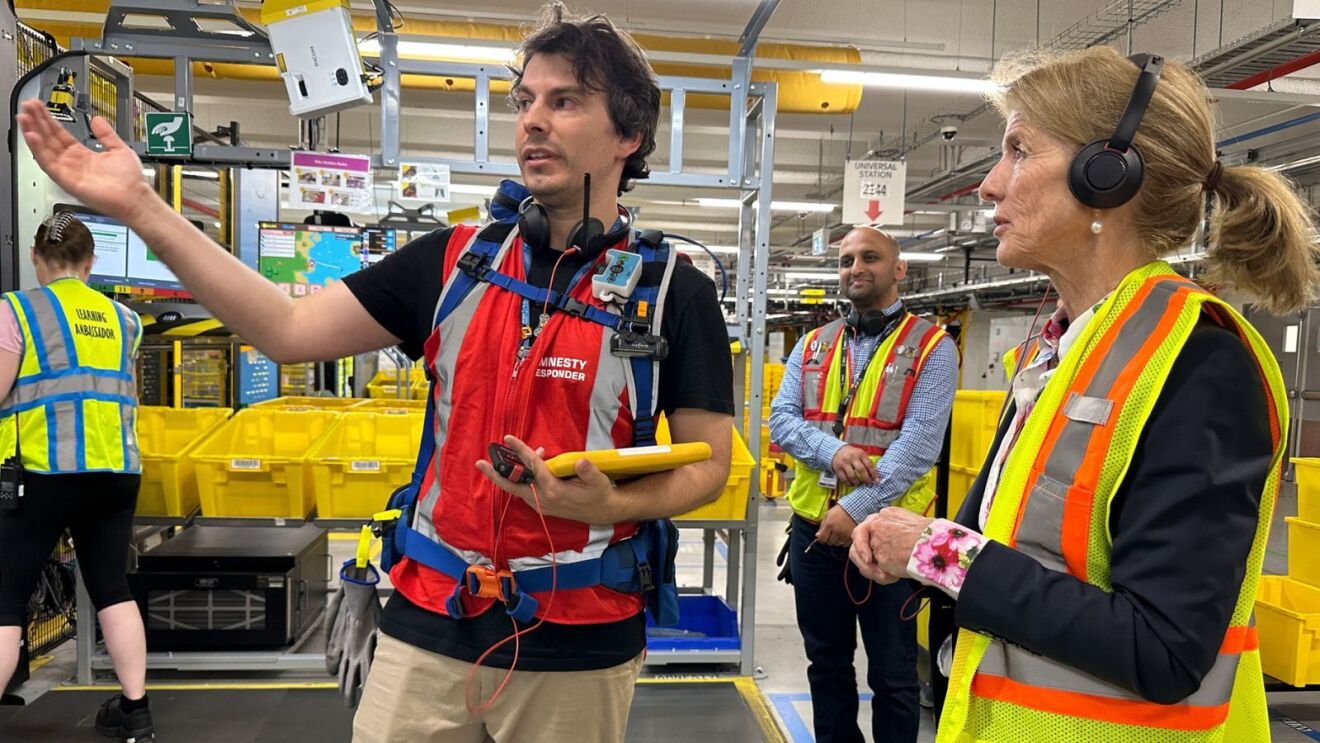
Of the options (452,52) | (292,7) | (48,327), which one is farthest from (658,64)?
(48,327)

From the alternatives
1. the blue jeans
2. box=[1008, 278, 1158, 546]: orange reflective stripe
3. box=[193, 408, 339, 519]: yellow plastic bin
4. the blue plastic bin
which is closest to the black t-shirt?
box=[1008, 278, 1158, 546]: orange reflective stripe

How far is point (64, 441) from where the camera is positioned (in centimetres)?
292

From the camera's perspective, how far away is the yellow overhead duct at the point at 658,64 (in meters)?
6.59

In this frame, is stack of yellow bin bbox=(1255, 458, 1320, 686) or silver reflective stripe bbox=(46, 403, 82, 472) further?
stack of yellow bin bbox=(1255, 458, 1320, 686)

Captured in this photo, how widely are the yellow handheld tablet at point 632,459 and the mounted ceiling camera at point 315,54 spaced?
8.34 feet

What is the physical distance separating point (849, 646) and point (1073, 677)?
1929mm

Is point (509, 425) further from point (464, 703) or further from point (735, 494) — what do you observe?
point (735, 494)

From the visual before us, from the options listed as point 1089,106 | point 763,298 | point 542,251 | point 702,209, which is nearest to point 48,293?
point 542,251

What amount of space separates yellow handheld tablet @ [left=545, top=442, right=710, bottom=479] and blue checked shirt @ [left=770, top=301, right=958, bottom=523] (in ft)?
5.25

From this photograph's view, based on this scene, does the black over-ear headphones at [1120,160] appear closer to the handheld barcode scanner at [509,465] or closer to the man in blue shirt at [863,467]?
the handheld barcode scanner at [509,465]

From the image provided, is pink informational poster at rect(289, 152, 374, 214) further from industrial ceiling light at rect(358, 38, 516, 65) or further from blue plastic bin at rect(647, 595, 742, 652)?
industrial ceiling light at rect(358, 38, 516, 65)

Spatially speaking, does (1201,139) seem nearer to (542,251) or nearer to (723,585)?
(542,251)

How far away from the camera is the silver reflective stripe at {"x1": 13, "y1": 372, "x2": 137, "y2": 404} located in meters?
2.93

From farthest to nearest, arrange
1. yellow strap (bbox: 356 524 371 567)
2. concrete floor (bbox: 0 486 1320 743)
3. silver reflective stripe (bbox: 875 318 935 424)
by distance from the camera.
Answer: concrete floor (bbox: 0 486 1320 743)
silver reflective stripe (bbox: 875 318 935 424)
yellow strap (bbox: 356 524 371 567)
